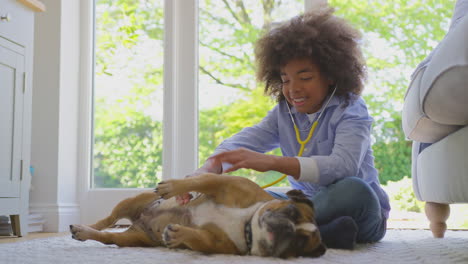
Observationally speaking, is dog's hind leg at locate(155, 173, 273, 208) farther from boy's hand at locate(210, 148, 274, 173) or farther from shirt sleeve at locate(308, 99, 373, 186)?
shirt sleeve at locate(308, 99, 373, 186)

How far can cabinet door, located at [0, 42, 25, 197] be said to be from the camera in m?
2.45

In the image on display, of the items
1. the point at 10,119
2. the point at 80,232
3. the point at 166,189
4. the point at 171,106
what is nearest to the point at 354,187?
the point at 166,189

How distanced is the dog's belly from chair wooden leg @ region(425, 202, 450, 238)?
0.86 metres

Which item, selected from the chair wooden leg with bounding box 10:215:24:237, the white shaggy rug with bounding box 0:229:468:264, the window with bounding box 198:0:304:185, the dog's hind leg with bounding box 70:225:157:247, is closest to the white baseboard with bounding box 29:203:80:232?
the chair wooden leg with bounding box 10:215:24:237

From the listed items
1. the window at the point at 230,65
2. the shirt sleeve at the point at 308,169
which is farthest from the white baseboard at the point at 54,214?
the shirt sleeve at the point at 308,169

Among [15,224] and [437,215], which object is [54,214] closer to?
[15,224]

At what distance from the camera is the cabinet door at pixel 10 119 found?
8.03ft

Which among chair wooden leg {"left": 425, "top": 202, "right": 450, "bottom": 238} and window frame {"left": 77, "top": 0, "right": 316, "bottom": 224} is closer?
chair wooden leg {"left": 425, "top": 202, "right": 450, "bottom": 238}

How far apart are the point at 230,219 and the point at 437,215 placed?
945 mm

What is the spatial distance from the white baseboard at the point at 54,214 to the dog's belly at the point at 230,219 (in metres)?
1.74

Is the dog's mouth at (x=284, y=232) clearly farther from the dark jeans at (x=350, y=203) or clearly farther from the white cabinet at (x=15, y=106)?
the white cabinet at (x=15, y=106)

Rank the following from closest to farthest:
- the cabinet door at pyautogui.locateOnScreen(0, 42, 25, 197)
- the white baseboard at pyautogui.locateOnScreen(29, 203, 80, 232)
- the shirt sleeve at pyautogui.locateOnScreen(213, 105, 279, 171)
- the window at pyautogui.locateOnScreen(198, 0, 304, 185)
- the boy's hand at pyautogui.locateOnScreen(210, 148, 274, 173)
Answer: the boy's hand at pyautogui.locateOnScreen(210, 148, 274, 173) < the shirt sleeve at pyautogui.locateOnScreen(213, 105, 279, 171) < the cabinet door at pyautogui.locateOnScreen(0, 42, 25, 197) < the white baseboard at pyautogui.locateOnScreen(29, 203, 80, 232) < the window at pyautogui.locateOnScreen(198, 0, 304, 185)

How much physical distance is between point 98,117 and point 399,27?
2174 millimetres

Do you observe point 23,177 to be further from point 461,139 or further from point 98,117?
point 461,139
